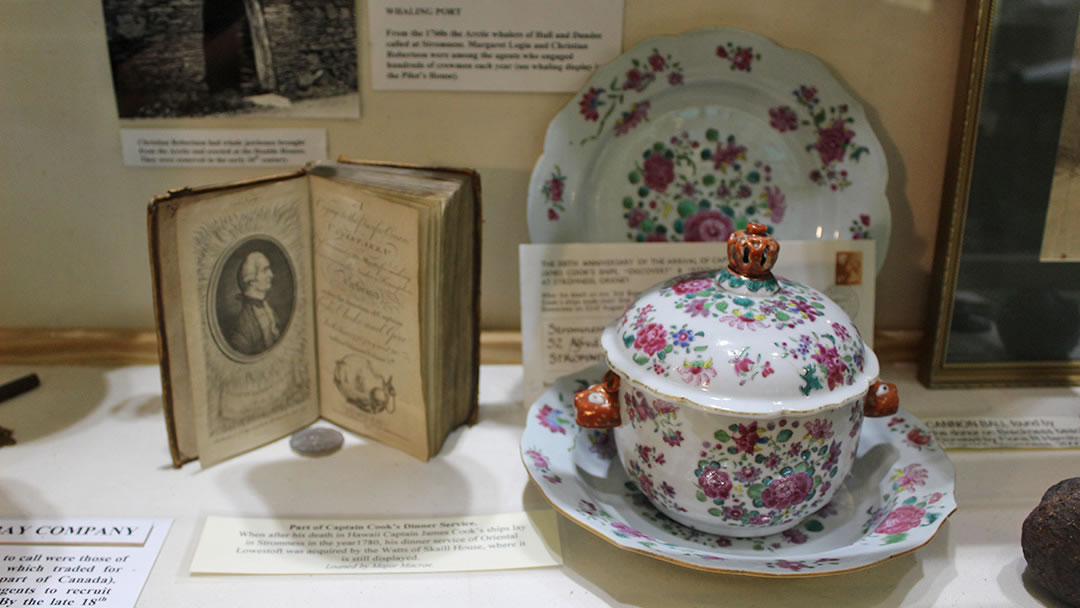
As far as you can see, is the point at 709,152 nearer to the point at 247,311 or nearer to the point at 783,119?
the point at 783,119

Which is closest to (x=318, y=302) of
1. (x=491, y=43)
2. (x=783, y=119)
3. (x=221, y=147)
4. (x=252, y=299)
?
(x=252, y=299)

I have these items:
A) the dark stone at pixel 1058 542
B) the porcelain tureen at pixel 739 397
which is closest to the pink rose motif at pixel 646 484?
the porcelain tureen at pixel 739 397

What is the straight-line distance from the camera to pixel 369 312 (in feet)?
2.94

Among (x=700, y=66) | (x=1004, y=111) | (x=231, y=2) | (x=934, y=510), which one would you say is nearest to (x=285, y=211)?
(x=231, y=2)

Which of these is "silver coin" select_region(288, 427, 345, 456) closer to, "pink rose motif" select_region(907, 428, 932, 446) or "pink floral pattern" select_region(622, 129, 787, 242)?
"pink floral pattern" select_region(622, 129, 787, 242)

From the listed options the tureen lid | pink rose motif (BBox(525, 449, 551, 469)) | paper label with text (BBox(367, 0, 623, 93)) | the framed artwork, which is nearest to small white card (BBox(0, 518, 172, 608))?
pink rose motif (BBox(525, 449, 551, 469))

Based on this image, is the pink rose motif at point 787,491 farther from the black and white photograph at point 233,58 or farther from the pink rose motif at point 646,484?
the black and white photograph at point 233,58

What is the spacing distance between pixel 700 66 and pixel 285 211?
0.51 metres

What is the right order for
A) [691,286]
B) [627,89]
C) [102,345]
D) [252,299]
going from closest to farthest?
[691,286] → [252,299] → [627,89] → [102,345]

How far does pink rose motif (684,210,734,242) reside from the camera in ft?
3.37

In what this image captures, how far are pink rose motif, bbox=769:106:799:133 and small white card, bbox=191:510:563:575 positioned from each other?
54cm

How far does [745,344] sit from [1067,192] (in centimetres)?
58

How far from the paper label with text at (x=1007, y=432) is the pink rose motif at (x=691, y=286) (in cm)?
37

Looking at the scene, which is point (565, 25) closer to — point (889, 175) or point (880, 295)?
point (889, 175)
